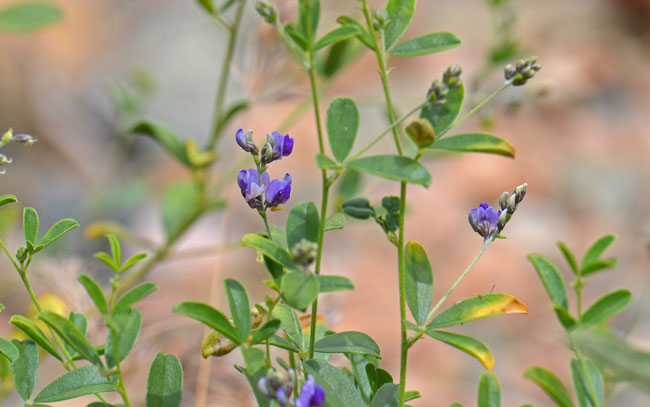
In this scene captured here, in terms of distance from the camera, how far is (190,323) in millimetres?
1161

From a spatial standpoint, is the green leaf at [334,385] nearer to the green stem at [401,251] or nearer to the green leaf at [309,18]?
the green stem at [401,251]

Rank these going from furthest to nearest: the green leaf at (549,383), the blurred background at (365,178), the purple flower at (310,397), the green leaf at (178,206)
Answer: the blurred background at (365,178), the green leaf at (178,206), the green leaf at (549,383), the purple flower at (310,397)

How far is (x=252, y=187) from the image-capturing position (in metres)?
0.44

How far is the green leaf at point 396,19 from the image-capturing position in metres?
0.52

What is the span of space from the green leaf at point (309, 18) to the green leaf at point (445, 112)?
0.33 ft

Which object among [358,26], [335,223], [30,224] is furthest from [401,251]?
[30,224]

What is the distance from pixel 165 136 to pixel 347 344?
0.55 meters

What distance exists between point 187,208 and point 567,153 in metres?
1.49

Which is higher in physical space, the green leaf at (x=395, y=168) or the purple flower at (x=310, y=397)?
the green leaf at (x=395, y=168)

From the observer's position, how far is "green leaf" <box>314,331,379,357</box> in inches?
17.9

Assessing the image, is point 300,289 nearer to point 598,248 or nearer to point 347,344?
point 347,344

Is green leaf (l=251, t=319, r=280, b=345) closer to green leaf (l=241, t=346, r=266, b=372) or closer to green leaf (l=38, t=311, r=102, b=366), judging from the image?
green leaf (l=241, t=346, r=266, b=372)

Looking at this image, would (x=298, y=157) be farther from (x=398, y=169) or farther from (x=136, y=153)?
(x=398, y=169)

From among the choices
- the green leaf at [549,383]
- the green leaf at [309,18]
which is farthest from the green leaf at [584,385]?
the green leaf at [309,18]
